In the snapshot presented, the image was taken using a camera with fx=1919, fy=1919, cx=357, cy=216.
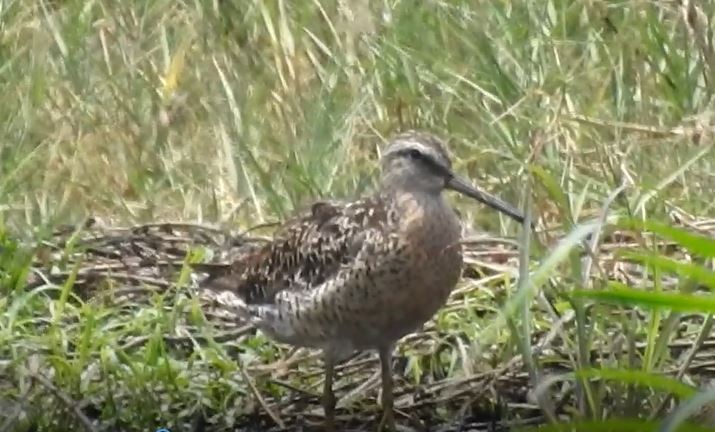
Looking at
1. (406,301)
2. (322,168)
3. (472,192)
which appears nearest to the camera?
(406,301)

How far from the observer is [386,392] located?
4.97 m

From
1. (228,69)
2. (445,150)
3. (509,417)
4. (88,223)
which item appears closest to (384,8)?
(228,69)

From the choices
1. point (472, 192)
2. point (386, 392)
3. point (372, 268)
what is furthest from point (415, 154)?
point (386, 392)

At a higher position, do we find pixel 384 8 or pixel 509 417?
pixel 384 8

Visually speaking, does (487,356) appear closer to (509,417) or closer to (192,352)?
(509,417)

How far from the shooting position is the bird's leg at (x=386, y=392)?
496 cm

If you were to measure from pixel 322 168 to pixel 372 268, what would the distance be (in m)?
1.80

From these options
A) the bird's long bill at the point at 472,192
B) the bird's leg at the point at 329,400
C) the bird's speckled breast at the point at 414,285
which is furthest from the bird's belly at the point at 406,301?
the bird's long bill at the point at 472,192

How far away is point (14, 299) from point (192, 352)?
23.9 inches

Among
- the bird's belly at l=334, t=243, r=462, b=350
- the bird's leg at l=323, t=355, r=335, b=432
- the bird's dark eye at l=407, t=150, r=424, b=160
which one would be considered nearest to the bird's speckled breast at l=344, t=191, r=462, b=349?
the bird's belly at l=334, t=243, r=462, b=350

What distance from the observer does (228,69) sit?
7660mm

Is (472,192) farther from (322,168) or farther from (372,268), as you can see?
(322,168)

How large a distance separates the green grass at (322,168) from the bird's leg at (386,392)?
0.38ft

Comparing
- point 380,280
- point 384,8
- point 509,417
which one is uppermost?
point 384,8
